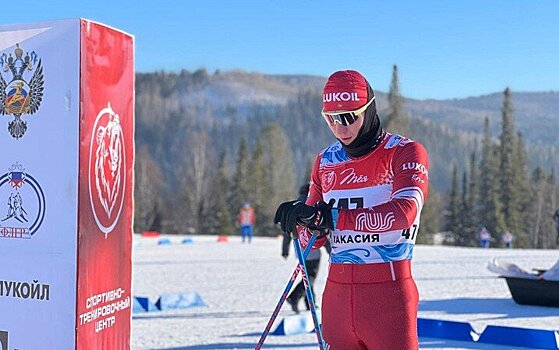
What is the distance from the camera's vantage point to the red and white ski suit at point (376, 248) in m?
2.99

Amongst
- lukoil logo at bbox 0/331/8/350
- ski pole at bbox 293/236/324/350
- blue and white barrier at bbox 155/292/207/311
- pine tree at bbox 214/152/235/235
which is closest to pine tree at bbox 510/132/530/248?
pine tree at bbox 214/152/235/235

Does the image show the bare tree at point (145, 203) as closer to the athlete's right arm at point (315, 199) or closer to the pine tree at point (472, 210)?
the pine tree at point (472, 210)

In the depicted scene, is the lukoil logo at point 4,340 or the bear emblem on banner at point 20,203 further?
the lukoil logo at point 4,340

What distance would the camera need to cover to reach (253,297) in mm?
11461

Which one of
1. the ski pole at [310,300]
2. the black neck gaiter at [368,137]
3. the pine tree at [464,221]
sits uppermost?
the black neck gaiter at [368,137]

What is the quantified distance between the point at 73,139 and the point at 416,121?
143705 mm

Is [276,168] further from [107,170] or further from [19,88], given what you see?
[19,88]

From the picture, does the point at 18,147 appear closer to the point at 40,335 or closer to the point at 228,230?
the point at 40,335

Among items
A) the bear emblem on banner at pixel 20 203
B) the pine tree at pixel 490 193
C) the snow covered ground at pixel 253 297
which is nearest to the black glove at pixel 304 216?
the bear emblem on banner at pixel 20 203

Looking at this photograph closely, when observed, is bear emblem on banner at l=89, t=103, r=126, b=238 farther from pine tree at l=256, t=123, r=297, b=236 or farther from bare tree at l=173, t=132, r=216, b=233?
pine tree at l=256, t=123, r=297, b=236

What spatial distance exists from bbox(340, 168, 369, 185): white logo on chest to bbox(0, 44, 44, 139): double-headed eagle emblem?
5.82 feet

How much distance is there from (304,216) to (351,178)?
42cm

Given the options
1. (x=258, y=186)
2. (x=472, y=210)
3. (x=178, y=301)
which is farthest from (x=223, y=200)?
(x=178, y=301)

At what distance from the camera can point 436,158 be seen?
456 feet
